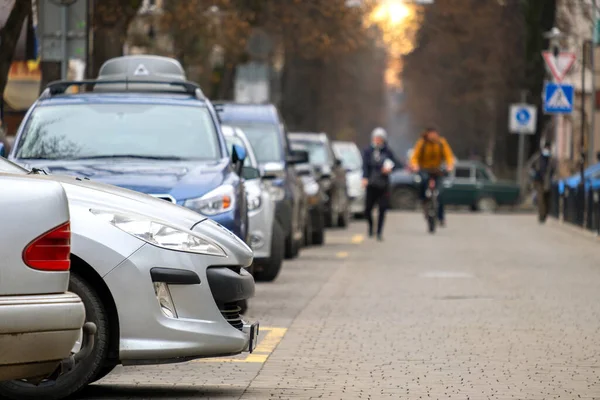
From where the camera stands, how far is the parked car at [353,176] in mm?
37281

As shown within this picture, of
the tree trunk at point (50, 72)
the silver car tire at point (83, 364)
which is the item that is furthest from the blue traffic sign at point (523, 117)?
the silver car tire at point (83, 364)

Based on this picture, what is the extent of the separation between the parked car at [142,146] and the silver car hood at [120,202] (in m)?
2.88

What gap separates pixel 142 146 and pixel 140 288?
4626 millimetres

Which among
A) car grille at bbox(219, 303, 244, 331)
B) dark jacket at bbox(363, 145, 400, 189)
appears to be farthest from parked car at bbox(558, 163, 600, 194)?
car grille at bbox(219, 303, 244, 331)

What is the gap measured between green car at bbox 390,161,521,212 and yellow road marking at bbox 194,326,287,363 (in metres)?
38.4

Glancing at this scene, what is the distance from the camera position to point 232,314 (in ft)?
28.9

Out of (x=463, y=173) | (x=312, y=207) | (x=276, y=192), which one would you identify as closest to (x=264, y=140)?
(x=276, y=192)

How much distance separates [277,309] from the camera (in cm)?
1429

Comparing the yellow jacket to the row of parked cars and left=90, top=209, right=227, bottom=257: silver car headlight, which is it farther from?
left=90, top=209, right=227, bottom=257: silver car headlight

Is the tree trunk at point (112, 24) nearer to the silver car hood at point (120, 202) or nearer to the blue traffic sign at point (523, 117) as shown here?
the silver car hood at point (120, 202)

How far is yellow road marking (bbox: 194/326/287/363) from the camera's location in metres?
10.6

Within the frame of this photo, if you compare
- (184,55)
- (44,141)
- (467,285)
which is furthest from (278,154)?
(184,55)

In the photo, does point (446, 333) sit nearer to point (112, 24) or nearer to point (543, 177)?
point (112, 24)

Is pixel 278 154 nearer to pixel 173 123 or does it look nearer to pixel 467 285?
pixel 467 285
